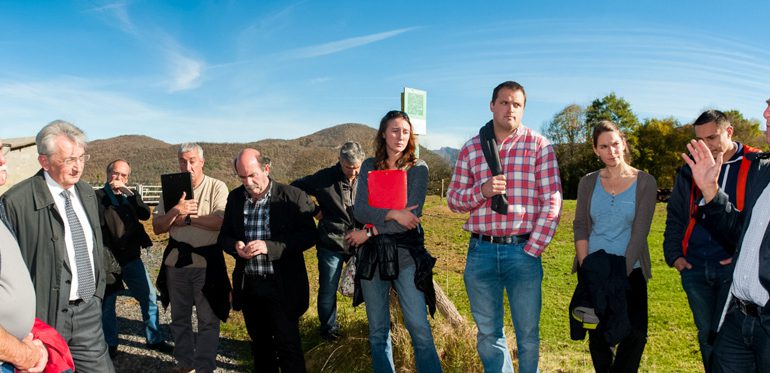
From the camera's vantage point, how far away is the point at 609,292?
3.63 metres

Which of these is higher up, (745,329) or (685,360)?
(745,329)

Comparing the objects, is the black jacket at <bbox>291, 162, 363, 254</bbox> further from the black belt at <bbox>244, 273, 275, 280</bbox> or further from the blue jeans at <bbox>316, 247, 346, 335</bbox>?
the black belt at <bbox>244, 273, 275, 280</bbox>

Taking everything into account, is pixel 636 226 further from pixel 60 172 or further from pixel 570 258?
pixel 570 258

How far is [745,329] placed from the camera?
2588 millimetres

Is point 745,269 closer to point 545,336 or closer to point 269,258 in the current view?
point 269,258

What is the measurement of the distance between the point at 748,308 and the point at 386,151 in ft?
7.91

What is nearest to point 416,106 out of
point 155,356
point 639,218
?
point 639,218

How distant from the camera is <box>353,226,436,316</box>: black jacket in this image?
3.60 m

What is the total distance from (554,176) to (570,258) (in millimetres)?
9689

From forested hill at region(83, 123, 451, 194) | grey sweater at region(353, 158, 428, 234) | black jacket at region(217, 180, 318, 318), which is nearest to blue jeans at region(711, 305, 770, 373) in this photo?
grey sweater at region(353, 158, 428, 234)

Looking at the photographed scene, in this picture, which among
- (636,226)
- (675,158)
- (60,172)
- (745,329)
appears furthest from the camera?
(675,158)

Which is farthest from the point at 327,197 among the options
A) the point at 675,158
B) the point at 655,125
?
the point at 655,125

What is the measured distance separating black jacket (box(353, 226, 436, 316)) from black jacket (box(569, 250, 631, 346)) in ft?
3.86

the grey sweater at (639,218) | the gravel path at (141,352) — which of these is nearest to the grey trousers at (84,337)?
the gravel path at (141,352)
